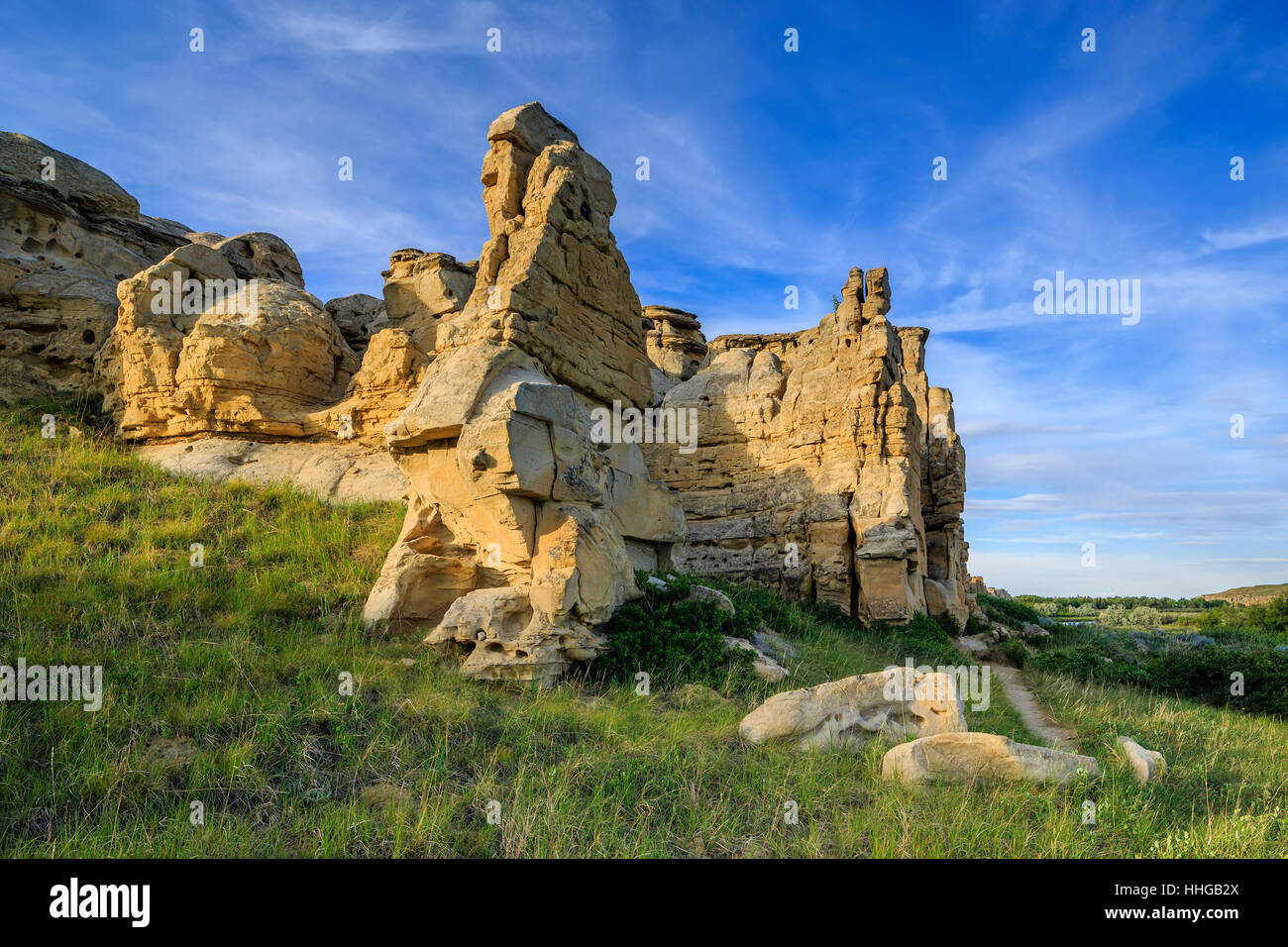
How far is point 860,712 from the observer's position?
6473mm

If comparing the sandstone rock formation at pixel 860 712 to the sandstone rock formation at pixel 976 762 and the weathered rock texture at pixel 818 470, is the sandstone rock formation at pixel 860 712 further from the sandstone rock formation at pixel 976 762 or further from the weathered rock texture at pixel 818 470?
the weathered rock texture at pixel 818 470

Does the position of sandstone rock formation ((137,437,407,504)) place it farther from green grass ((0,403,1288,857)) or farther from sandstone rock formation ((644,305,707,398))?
sandstone rock formation ((644,305,707,398))

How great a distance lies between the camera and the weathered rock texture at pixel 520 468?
24.4 ft

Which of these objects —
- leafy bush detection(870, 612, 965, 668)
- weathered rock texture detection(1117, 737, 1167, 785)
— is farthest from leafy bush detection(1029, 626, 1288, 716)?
weathered rock texture detection(1117, 737, 1167, 785)

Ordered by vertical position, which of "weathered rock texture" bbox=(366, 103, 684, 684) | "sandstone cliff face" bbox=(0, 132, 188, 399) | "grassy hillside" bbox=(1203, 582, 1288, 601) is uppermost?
"sandstone cliff face" bbox=(0, 132, 188, 399)

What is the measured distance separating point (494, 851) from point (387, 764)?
1.41 metres

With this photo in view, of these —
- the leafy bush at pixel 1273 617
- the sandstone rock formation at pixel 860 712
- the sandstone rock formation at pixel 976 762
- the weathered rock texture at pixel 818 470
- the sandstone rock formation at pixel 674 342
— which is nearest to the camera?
the sandstone rock formation at pixel 976 762

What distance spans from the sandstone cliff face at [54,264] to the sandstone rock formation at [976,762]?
62.8ft

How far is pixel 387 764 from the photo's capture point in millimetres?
4777

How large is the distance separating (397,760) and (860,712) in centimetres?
448

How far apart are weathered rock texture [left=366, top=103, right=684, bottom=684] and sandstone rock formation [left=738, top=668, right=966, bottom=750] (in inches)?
94.7

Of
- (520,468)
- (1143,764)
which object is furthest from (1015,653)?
(520,468)

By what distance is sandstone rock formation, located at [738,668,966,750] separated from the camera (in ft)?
19.5

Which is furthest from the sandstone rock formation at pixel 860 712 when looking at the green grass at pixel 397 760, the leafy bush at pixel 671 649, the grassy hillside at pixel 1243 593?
the grassy hillside at pixel 1243 593
